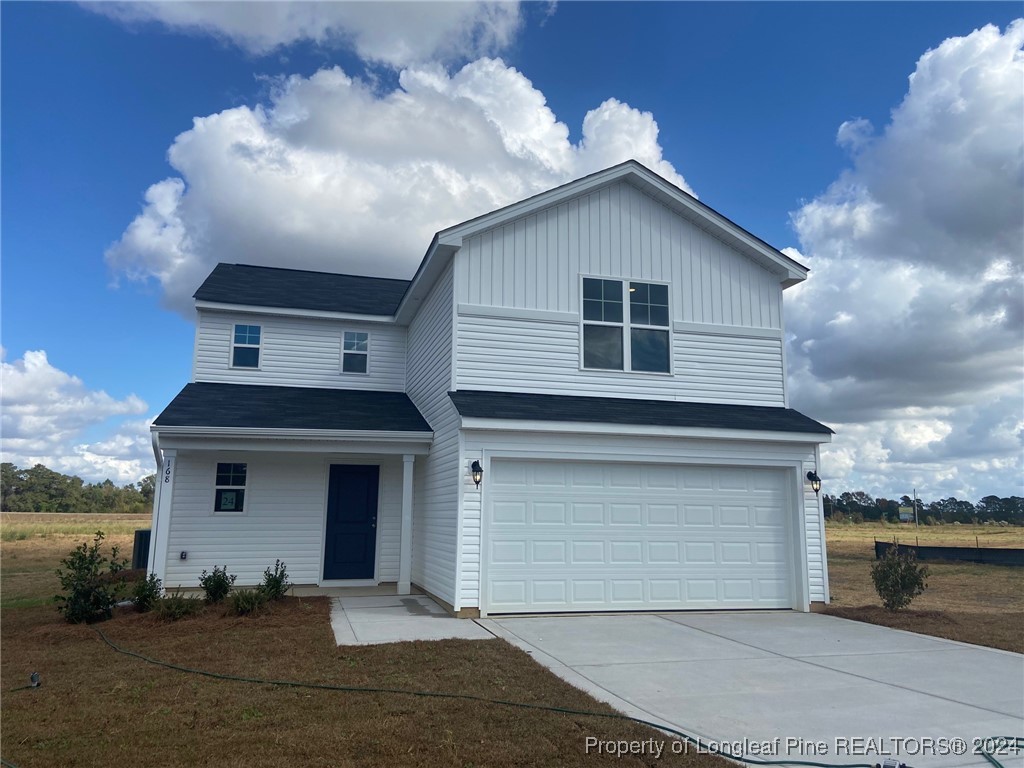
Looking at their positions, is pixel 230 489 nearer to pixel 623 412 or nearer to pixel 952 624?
pixel 623 412

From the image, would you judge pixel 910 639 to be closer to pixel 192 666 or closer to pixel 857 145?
pixel 192 666

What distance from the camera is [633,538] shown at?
1044 cm

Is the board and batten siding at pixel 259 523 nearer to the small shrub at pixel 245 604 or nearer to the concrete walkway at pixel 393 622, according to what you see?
the concrete walkway at pixel 393 622

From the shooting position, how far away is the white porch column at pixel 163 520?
1095cm

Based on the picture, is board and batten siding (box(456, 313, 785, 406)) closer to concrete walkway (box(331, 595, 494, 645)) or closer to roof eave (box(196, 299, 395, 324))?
concrete walkway (box(331, 595, 494, 645))

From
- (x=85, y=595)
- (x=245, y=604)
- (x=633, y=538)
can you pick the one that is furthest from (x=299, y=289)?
(x=633, y=538)

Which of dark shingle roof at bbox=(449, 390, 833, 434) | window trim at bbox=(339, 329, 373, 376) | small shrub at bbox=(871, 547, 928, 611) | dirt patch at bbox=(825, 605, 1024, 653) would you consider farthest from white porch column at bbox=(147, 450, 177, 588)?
small shrub at bbox=(871, 547, 928, 611)

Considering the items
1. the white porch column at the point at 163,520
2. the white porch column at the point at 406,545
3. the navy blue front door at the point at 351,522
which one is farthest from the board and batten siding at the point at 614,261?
the white porch column at the point at 163,520

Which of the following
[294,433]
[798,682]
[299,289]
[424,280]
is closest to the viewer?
[798,682]

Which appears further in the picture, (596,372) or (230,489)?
(230,489)

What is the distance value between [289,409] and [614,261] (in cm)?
650

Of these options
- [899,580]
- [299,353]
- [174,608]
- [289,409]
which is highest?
[299,353]

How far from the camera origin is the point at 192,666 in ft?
21.5

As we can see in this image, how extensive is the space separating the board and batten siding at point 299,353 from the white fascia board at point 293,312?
0.17 meters
